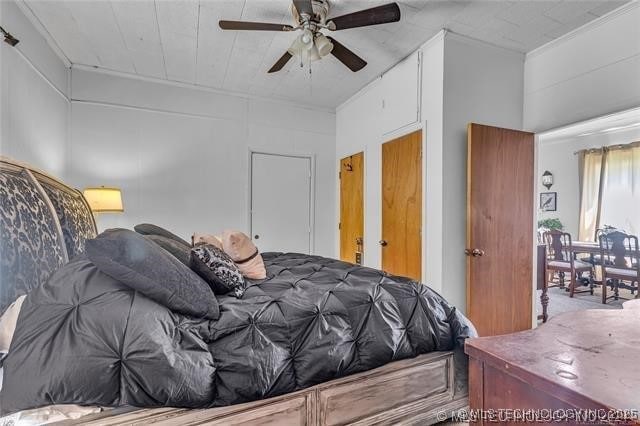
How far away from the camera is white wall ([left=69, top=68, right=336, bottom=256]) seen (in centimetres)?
330

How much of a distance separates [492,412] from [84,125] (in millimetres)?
4050

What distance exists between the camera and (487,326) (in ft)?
8.61

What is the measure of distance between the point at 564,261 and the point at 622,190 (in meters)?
1.66

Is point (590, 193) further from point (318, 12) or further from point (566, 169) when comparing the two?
point (318, 12)

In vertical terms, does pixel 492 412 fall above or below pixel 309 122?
below

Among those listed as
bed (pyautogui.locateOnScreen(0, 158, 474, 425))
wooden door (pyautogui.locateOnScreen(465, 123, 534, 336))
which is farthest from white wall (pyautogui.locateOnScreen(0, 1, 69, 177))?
wooden door (pyautogui.locateOnScreen(465, 123, 534, 336))

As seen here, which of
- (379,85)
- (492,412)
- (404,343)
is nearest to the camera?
(492,412)

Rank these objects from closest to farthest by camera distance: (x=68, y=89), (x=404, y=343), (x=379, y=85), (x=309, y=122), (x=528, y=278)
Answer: (x=404, y=343), (x=528, y=278), (x=68, y=89), (x=379, y=85), (x=309, y=122)

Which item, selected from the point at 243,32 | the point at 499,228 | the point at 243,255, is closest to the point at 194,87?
the point at 243,32

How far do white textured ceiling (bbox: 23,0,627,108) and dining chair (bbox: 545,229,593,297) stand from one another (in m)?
3.37

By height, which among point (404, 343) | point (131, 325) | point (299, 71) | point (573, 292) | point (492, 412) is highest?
point (299, 71)

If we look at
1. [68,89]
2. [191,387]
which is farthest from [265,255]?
[68,89]

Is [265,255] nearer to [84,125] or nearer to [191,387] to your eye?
[191,387]

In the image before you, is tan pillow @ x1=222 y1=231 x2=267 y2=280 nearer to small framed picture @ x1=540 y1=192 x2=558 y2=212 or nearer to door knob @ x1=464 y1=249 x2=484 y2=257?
door knob @ x1=464 y1=249 x2=484 y2=257
